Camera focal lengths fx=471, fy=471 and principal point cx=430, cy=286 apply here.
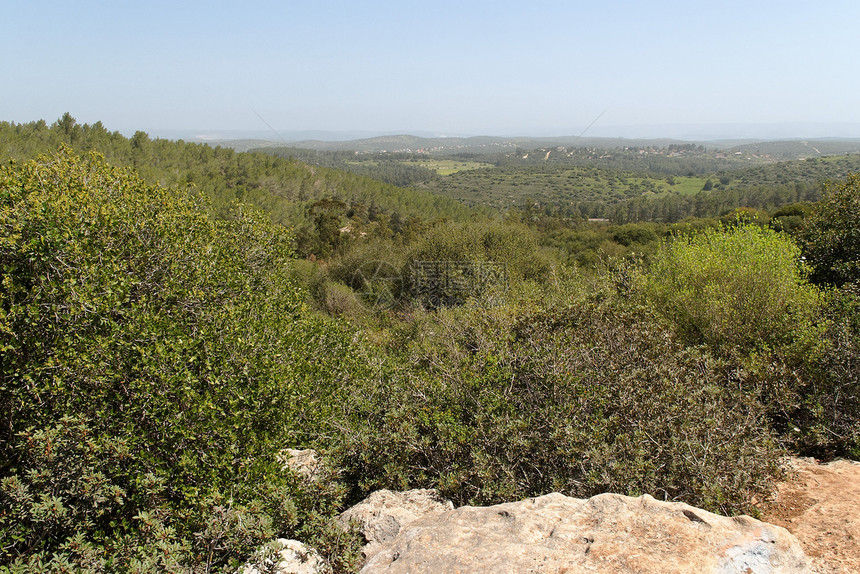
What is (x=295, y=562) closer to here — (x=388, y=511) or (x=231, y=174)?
(x=388, y=511)

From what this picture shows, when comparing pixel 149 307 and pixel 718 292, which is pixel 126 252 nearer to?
pixel 149 307

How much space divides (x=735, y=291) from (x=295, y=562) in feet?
51.4

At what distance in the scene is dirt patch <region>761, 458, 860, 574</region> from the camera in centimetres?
557

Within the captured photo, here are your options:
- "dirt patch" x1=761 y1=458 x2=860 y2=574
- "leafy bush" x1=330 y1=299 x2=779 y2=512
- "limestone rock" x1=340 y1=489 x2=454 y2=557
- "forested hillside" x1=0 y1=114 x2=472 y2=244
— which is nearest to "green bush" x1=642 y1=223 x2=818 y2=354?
"leafy bush" x1=330 y1=299 x2=779 y2=512

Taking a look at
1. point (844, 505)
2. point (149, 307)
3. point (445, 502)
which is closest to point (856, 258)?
point (844, 505)

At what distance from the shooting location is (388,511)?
259 inches

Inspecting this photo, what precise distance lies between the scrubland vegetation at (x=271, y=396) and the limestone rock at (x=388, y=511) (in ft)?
0.86

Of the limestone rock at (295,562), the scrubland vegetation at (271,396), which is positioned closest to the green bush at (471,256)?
the scrubland vegetation at (271,396)

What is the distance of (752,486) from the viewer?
22.5 ft

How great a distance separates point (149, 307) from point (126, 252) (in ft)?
5.44

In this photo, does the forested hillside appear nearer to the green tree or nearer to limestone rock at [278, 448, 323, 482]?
limestone rock at [278, 448, 323, 482]

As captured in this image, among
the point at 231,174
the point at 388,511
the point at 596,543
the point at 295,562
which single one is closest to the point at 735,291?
the point at 596,543

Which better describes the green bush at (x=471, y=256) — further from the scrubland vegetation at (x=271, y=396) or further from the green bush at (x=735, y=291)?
the scrubland vegetation at (x=271, y=396)

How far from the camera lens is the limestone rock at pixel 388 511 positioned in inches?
244
